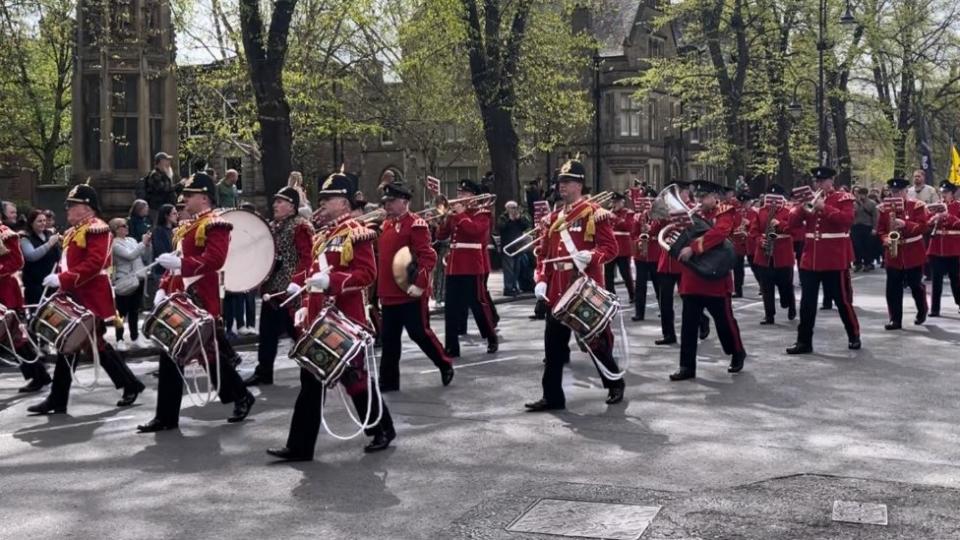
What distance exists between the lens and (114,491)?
7961 mm

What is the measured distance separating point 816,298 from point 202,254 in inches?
289

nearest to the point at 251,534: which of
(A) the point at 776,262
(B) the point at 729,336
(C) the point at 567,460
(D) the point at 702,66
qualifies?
(C) the point at 567,460

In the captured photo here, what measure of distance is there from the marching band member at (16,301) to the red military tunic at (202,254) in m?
2.80

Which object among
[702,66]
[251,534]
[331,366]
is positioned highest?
[702,66]

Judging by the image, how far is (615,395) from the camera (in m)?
11.0

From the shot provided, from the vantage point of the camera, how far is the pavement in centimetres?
717

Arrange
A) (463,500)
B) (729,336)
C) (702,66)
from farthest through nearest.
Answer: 1. (702,66)
2. (729,336)
3. (463,500)

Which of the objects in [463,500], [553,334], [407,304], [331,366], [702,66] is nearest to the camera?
[463,500]

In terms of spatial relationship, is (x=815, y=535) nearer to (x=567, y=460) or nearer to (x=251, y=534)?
(x=567, y=460)

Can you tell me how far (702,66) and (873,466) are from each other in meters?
36.1

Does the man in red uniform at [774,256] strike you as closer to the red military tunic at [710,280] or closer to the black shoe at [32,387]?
the red military tunic at [710,280]

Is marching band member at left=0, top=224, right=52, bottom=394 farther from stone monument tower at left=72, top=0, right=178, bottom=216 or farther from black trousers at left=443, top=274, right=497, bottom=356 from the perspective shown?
stone monument tower at left=72, top=0, right=178, bottom=216

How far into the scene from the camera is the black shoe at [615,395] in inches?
432

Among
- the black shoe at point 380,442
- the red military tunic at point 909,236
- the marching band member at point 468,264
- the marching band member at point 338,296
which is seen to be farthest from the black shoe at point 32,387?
the red military tunic at point 909,236
